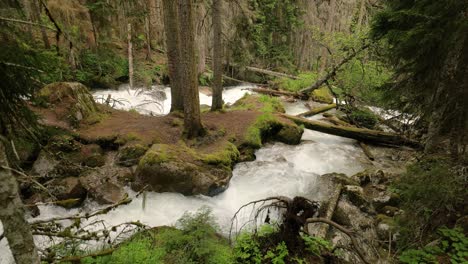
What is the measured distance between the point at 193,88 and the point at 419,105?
19.0 ft

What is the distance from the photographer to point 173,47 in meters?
9.11

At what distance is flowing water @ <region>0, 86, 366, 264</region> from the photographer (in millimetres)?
5945

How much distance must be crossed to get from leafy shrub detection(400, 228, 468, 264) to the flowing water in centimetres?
330

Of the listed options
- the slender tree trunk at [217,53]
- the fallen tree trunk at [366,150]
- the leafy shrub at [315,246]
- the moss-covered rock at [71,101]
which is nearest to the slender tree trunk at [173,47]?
the slender tree trunk at [217,53]

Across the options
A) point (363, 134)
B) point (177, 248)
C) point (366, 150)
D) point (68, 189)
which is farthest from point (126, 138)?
point (363, 134)

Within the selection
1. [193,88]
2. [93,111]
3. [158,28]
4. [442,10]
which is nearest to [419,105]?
[442,10]

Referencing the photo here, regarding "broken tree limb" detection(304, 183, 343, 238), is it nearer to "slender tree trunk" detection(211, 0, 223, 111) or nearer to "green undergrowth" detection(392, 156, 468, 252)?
"green undergrowth" detection(392, 156, 468, 252)

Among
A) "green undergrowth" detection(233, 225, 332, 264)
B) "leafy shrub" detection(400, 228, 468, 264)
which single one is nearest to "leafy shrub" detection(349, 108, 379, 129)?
"leafy shrub" detection(400, 228, 468, 264)

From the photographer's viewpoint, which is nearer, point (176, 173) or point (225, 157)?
point (176, 173)

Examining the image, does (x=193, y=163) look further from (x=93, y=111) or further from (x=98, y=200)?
(x=93, y=111)

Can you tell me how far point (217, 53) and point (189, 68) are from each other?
260cm

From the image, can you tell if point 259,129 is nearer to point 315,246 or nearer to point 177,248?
point 177,248

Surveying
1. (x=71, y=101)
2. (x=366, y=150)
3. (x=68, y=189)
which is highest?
(x=71, y=101)

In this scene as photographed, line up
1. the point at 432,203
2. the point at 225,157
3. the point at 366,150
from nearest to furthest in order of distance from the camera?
the point at 432,203, the point at 225,157, the point at 366,150
